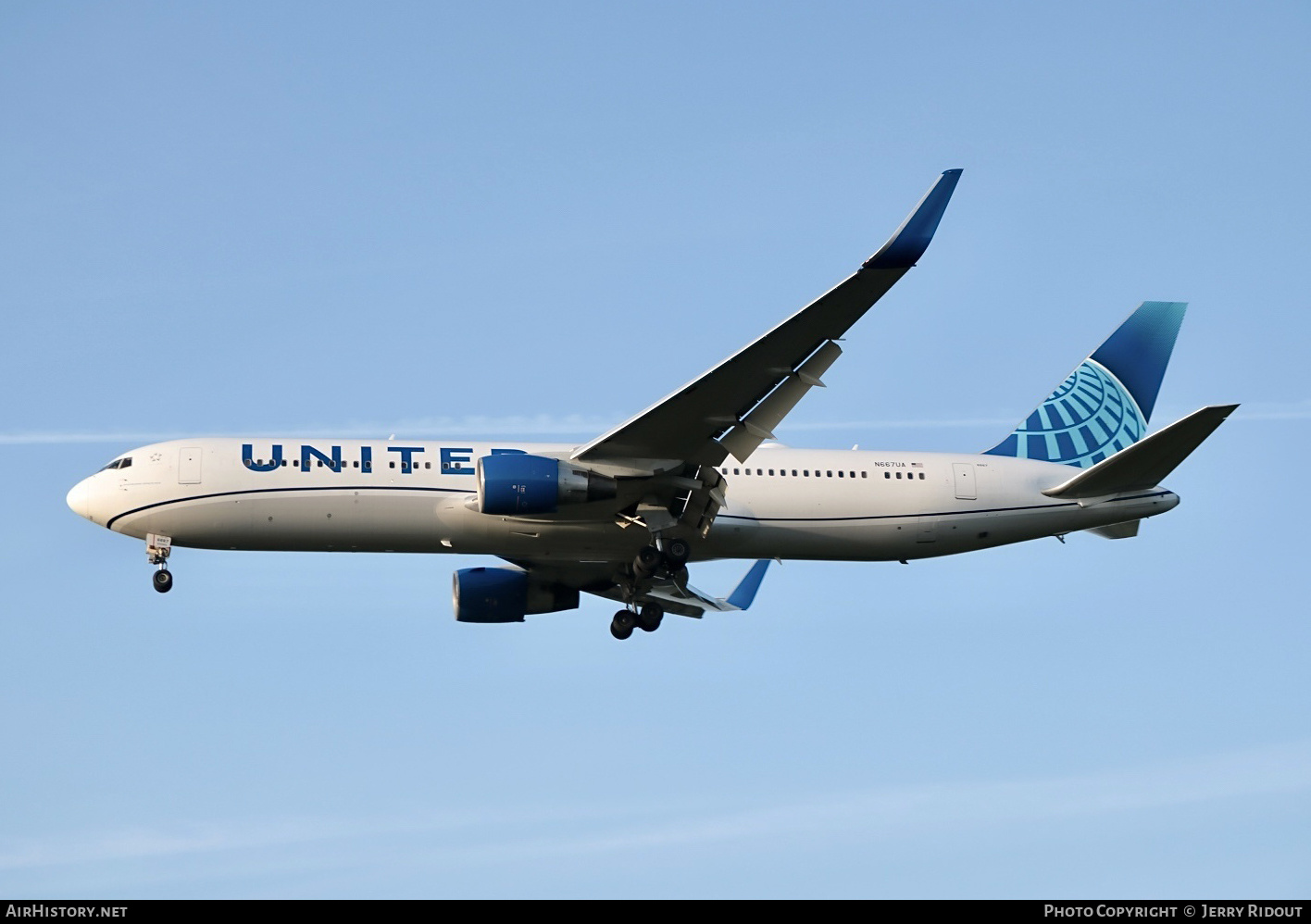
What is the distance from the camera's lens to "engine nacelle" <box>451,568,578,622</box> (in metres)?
42.0

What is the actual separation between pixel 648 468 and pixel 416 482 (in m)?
5.28

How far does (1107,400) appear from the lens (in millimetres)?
43531

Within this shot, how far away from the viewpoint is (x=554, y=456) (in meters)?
36.3

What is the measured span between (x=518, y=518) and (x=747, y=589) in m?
10.4

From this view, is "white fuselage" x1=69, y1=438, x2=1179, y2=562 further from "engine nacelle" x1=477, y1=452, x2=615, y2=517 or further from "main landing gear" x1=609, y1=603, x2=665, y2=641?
"main landing gear" x1=609, y1=603, x2=665, y2=641

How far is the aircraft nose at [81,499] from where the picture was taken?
122ft

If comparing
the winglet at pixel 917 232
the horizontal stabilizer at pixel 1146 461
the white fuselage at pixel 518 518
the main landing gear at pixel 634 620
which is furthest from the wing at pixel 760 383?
the horizontal stabilizer at pixel 1146 461

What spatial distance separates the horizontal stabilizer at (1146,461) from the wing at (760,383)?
847cm

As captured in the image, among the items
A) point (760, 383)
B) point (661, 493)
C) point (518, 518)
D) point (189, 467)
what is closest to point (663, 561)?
point (661, 493)
